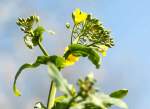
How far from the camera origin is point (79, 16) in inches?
170

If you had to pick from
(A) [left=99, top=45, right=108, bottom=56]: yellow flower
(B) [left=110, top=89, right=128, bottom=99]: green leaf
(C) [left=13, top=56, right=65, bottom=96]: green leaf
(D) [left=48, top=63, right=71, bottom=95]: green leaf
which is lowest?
(D) [left=48, top=63, right=71, bottom=95]: green leaf

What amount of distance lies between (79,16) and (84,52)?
809 millimetres

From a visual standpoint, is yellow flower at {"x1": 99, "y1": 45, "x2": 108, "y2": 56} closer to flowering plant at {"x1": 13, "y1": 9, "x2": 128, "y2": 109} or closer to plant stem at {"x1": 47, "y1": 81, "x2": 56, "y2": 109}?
flowering plant at {"x1": 13, "y1": 9, "x2": 128, "y2": 109}

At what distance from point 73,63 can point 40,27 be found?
1.82 feet

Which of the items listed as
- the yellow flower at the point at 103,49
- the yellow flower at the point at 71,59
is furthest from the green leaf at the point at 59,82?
the yellow flower at the point at 103,49

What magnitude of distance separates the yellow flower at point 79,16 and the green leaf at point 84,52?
0.67 m

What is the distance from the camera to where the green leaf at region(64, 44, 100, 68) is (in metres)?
3.43

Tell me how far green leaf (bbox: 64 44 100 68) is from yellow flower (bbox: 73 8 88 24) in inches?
26.5

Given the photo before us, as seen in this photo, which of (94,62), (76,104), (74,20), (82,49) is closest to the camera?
(76,104)

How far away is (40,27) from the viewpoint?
4.00 m

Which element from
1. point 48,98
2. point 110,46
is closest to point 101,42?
point 110,46

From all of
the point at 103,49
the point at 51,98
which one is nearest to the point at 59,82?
the point at 51,98

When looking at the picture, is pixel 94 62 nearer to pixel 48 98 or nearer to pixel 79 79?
pixel 48 98

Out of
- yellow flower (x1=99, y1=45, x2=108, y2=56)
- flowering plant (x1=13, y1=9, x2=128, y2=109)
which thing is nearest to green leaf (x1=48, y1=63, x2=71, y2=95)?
flowering plant (x1=13, y1=9, x2=128, y2=109)
